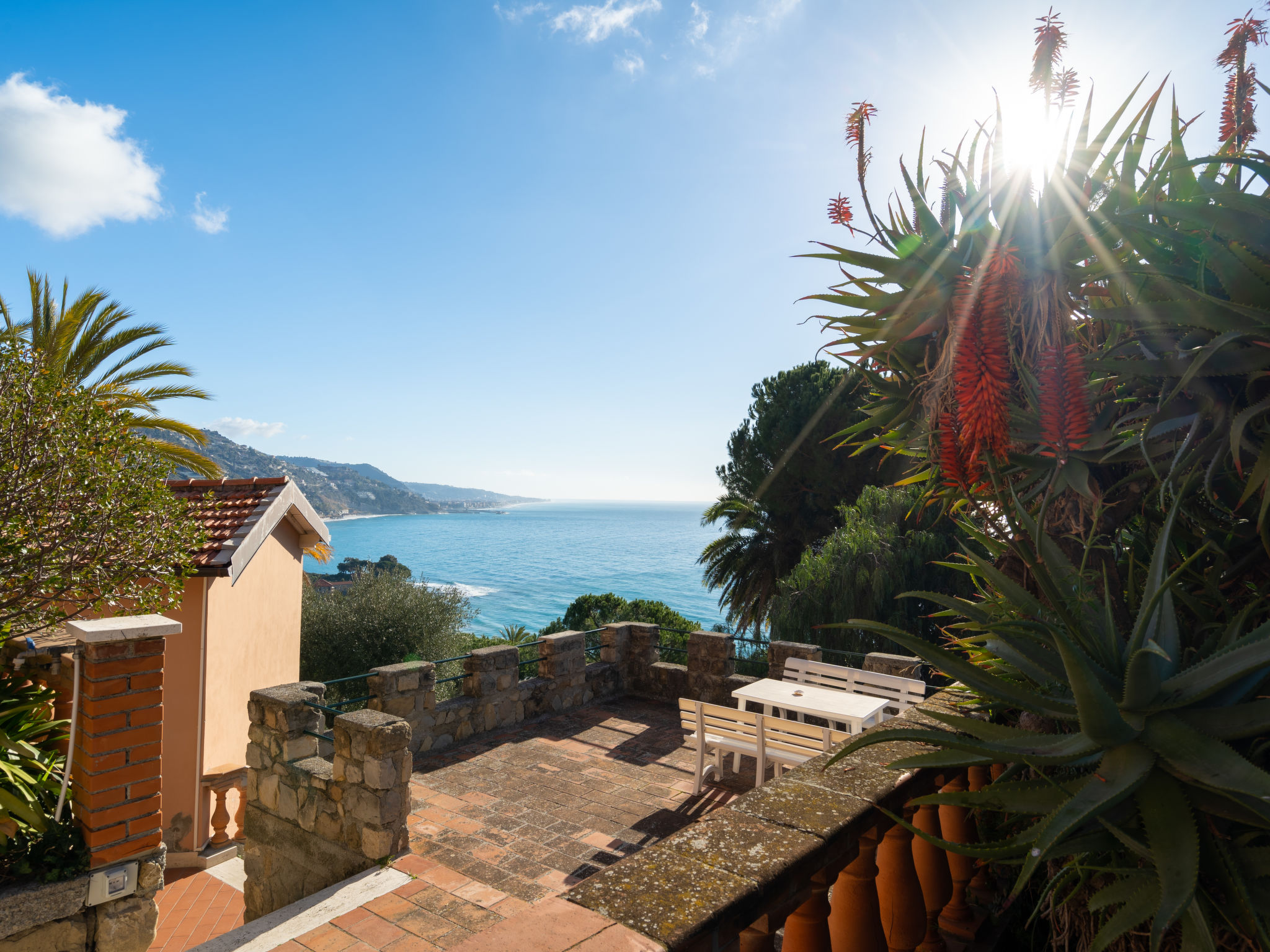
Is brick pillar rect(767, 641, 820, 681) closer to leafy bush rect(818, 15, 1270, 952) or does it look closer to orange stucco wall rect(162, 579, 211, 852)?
leafy bush rect(818, 15, 1270, 952)

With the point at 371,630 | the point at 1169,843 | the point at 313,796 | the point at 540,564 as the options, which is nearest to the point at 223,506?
the point at 313,796

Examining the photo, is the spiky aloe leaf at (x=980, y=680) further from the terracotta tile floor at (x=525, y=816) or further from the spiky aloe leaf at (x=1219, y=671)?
the terracotta tile floor at (x=525, y=816)

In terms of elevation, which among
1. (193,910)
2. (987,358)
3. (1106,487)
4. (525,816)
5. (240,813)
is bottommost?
(193,910)

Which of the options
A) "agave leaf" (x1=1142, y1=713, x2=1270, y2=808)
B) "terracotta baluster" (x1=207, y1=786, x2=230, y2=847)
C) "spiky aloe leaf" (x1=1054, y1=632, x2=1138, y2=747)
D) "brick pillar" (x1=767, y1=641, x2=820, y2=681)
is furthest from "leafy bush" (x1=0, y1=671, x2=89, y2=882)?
"brick pillar" (x1=767, y1=641, x2=820, y2=681)

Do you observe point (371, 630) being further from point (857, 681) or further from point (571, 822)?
point (857, 681)

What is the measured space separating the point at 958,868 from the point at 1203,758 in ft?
3.60

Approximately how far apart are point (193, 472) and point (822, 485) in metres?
13.4

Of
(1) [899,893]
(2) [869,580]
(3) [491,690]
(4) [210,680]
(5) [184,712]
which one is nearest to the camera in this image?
(1) [899,893]

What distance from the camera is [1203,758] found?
4.47 ft

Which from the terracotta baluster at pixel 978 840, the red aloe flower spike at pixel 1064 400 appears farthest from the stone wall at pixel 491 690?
the red aloe flower spike at pixel 1064 400

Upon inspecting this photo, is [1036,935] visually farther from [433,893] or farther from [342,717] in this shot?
[342,717]

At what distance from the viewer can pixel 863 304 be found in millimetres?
2344

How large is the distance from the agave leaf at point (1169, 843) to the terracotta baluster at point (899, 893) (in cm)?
66

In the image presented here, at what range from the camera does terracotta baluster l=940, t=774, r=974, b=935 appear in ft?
7.11
